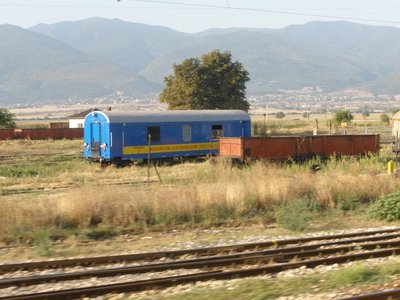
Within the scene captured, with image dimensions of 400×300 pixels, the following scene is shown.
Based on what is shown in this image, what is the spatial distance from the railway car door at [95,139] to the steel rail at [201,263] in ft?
73.9

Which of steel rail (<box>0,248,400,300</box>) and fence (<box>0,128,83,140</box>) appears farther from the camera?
fence (<box>0,128,83,140</box>)

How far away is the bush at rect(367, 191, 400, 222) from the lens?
613 inches

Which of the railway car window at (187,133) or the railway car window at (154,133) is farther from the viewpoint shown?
the railway car window at (187,133)

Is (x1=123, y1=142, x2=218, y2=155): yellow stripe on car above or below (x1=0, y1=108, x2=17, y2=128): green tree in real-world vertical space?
below

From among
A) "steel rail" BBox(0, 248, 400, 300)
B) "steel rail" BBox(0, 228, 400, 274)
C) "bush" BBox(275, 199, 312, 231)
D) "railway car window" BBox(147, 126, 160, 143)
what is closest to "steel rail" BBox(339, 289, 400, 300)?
"steel rail" BBox(0, 248, 400, 300)

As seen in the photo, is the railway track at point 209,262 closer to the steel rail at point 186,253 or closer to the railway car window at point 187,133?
the steel rail at point 186,253

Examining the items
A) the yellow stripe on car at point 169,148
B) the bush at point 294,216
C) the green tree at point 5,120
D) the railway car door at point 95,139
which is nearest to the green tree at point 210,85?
the green tree at point 5,120

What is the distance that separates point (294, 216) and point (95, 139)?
66.2ft

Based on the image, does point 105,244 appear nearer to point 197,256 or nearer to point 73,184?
point 197,256

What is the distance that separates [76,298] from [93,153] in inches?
990

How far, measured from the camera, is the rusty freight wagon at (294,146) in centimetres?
2989

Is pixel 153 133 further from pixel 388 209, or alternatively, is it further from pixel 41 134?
pixel 41 134

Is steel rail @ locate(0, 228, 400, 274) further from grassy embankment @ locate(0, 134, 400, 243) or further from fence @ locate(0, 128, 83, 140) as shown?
fence @ locate(0, 128, 83, 140)

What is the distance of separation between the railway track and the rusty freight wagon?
56.0ft
